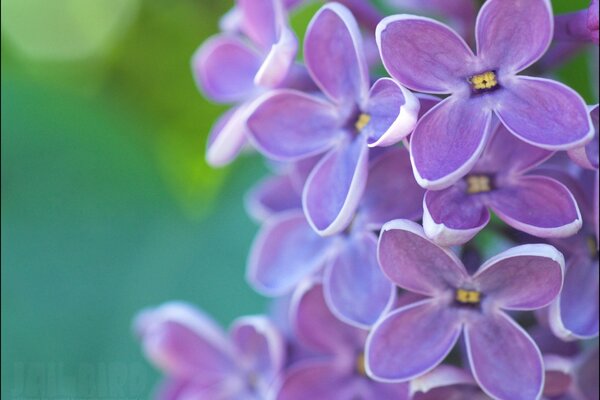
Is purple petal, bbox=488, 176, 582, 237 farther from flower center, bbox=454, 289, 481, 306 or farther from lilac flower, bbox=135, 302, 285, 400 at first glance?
lilac flower, bbox=135, 302, 285, 400

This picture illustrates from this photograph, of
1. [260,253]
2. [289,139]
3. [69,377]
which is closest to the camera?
[289,139]

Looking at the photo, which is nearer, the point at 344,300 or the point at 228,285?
the point at 344,300

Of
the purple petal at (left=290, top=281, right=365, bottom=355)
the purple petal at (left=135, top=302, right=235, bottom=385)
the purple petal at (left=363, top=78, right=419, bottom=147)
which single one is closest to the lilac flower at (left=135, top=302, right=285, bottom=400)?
the purple petal at (left=135, top=302, right=235, bottom=385)

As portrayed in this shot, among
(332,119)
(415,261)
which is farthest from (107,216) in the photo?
(415,261)

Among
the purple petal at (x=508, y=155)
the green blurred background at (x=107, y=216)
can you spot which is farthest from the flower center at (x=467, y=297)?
the green blurred background at (x=107, y=216)

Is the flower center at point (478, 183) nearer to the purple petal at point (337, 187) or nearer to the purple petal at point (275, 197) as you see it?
the purple petal at point (337, 187)

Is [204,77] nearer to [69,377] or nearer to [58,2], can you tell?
[69,377]

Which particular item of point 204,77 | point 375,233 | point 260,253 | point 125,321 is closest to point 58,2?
point 125,321

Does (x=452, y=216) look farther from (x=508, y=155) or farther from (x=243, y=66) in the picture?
(x=243, y=66)
